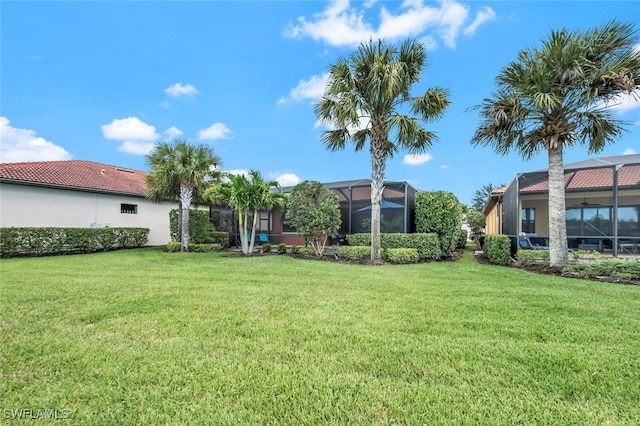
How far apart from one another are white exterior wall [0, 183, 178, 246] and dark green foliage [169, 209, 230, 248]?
2.50 m

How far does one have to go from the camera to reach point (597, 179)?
11047 mm

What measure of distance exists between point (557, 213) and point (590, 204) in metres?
8.14

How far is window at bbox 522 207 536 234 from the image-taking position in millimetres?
15961

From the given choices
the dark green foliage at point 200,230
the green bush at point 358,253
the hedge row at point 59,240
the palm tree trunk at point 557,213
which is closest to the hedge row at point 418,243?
the green bush at point 358,253

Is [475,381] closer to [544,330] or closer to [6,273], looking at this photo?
[544,330]

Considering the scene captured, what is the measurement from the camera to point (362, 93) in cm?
973

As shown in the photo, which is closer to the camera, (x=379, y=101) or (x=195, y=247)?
(x=379, y=101)

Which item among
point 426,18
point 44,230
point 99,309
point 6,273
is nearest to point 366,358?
point 99,309

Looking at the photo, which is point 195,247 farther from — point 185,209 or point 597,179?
point 597,179

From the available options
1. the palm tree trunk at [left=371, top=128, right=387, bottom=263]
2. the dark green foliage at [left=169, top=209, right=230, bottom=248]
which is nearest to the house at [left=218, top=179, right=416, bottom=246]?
the palm tree trunk at [left=371, top=128, right=387, bottom=263]

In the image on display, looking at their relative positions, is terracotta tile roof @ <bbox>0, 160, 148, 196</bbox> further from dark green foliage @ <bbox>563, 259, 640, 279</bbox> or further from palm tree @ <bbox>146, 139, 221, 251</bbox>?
dark green foliage @ <bbox>563, 259, 640, 279</bbox>

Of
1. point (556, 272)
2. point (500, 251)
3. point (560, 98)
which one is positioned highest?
point (560, 98)

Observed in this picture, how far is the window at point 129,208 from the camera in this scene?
16516mm

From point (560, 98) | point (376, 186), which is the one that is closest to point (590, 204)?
point (560, 98)
